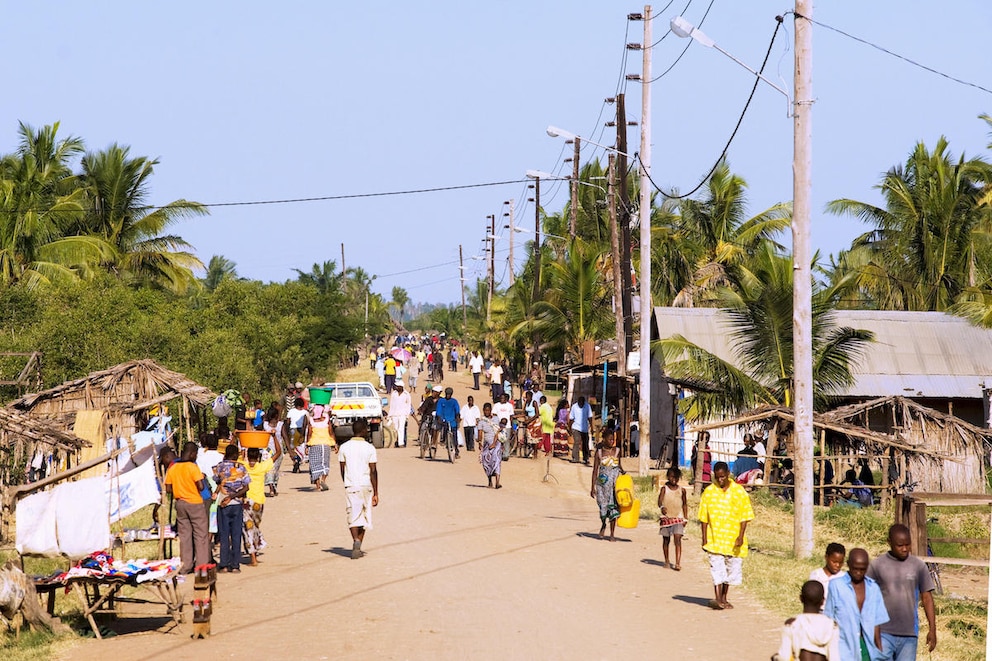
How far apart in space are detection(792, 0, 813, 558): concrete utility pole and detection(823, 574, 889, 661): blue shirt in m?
7.77

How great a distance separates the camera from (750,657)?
33.9 ft

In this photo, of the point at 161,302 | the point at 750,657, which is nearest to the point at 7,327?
the point at 161,302

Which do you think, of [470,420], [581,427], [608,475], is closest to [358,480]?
[608,475]

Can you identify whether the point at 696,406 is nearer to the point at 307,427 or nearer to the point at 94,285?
the point at 307,427

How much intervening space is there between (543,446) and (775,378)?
27.2 feet

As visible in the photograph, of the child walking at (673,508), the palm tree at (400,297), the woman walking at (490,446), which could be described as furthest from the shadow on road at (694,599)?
the palm tree at (400,297)

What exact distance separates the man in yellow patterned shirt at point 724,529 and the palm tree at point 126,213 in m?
33.3

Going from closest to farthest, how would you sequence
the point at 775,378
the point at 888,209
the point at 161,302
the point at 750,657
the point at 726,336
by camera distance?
1. the point at 750,657
2. the point at 775,378
3. the point at 726,336
4. the point at 161,302
5. the point at 888,209

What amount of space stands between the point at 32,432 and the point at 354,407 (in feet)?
52.3

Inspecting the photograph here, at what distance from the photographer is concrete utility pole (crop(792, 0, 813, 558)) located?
15742mm

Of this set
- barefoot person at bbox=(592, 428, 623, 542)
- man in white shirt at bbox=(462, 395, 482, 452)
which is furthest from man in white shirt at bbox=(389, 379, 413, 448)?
barefoot person at bbox=(592, 428, 623, 542)

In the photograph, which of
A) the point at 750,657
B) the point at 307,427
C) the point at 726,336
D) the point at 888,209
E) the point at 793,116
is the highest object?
the point at 888,209

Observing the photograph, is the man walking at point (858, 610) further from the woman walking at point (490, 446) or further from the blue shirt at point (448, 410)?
Result: the blue shirt at point (448, 410)

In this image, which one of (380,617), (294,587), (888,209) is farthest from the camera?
(888,209)
